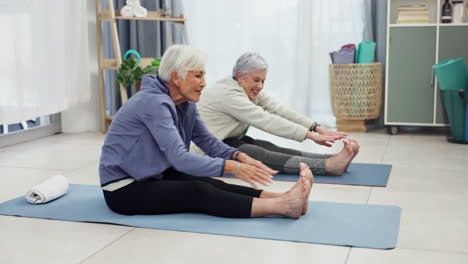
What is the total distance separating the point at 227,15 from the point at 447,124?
85.7 inches

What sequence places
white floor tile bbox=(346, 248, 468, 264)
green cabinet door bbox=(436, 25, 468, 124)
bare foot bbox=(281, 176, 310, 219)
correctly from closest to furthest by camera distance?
1. white floor tile bbox=(346, 248, 468, 264)
2. bare foot bbox=(281, 176, 310, 219)
3. green cabinet door bbox=(436, 25, 468, 124)

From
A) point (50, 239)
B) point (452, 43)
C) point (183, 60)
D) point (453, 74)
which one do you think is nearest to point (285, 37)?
point (452, 43)

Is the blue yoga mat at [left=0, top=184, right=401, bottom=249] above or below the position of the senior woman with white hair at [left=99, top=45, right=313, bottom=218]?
below

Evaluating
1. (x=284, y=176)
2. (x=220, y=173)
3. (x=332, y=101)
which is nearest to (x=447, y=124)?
(x=332, y=101)

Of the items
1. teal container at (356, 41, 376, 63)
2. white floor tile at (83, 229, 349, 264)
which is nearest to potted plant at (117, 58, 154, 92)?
teal container at (356, 41, 376, 63)

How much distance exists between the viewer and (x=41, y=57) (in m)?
4.27

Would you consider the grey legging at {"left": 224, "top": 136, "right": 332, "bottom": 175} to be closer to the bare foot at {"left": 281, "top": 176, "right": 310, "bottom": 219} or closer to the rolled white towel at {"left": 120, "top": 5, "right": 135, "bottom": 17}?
the bare foot at {"left": 281, "top": 176, "right": 310, "bottom": 219}

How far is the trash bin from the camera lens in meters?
4.20

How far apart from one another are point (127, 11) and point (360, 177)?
249 cm

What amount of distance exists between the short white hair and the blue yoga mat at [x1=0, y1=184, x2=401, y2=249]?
1.92 ft

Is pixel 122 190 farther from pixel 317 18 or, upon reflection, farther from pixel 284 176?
pixel 317 18

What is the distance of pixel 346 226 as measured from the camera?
226cm

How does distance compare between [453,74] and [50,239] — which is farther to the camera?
[453,74]

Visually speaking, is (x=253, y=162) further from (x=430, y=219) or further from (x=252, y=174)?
(x=430, y=219)
